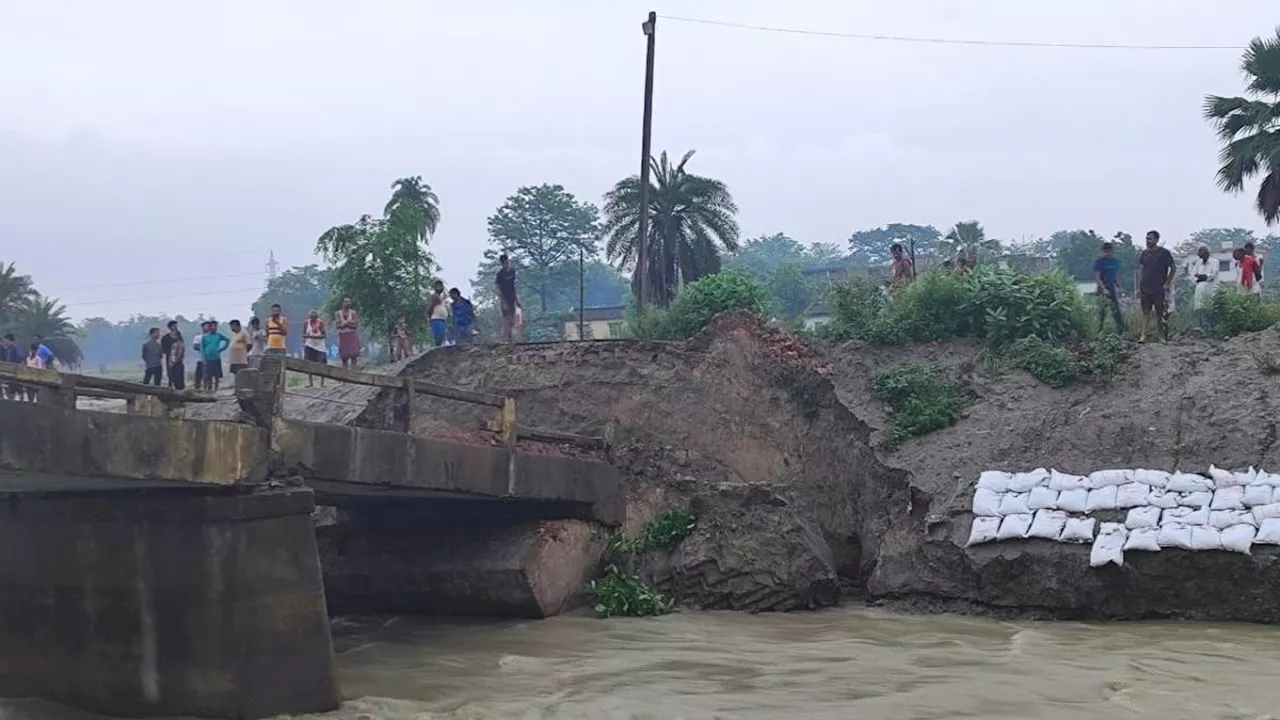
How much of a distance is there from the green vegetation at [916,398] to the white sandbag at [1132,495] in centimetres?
286

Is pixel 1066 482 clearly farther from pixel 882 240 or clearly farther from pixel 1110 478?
pixel 882 240

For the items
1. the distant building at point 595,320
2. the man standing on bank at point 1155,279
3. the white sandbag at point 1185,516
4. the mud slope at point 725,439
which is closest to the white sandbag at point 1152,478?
the white sandbag at point 1185,516

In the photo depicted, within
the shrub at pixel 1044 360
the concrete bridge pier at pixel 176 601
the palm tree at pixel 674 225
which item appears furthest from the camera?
the palm tree at pixel 674 225

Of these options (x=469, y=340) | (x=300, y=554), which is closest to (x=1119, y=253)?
(x=469, y=340)

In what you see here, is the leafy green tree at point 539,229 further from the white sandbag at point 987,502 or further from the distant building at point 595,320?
the white sandbag at point 987,502

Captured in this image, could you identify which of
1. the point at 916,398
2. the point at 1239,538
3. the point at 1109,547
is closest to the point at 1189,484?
the point at 1239,538

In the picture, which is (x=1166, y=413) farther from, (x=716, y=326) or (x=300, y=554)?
(x=300, y=554)

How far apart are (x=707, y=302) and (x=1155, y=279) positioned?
21.9ft

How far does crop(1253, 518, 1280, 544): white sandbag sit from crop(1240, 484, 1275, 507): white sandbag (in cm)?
37

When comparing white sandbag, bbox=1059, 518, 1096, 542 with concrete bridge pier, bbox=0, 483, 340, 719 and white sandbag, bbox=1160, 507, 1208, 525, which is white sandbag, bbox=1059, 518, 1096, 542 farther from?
concrete bridge pier, bbox=0, 483, 340, 719

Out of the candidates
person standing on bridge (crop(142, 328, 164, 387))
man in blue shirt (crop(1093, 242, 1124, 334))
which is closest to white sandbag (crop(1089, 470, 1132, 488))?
man in blue shirt (crop(1093, 242, 1124, 334))

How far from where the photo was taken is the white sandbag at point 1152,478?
53.4ft

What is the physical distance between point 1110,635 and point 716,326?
7.56 meters

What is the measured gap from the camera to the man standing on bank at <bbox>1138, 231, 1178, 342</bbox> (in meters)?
19.6
